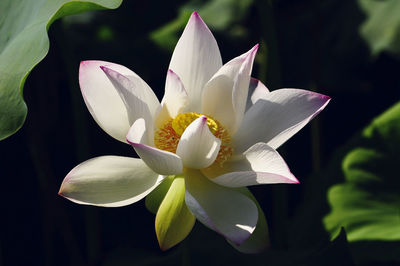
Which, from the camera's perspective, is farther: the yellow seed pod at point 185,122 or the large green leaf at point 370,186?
the large green leaf at point 370,186

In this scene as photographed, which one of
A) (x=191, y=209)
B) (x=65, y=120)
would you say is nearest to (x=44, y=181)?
(x=65, y=120)

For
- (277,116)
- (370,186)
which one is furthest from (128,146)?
(277,116)

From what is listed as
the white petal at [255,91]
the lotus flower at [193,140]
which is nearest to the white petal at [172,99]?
the lotus flower at [193,140]

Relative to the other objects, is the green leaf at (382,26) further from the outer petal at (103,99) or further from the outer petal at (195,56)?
the outer petal at (103,99)

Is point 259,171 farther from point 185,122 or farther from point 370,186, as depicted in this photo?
point 370,186

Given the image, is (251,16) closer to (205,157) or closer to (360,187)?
(360,187)

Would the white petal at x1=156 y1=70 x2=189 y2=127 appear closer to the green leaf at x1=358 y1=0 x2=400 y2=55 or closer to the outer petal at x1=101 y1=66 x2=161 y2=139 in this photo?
the outer petal at x1=101 y1=66 x2=161 y2=139
